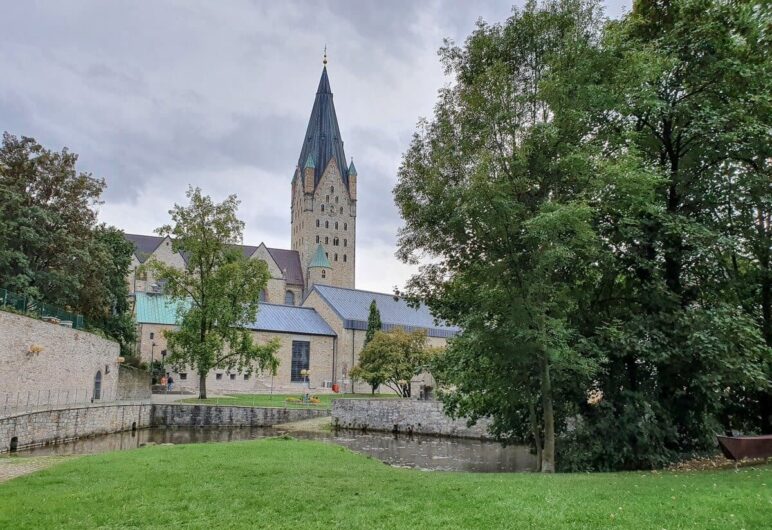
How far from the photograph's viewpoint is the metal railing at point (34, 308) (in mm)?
23016

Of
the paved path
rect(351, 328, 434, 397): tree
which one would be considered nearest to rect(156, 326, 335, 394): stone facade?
rect(351, 328, 434, 397): tree

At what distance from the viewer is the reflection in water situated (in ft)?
62.3

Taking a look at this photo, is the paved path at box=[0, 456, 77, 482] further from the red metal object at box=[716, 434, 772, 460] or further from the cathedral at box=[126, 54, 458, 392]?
the red metal object at box=[716, 434, 772, 460]

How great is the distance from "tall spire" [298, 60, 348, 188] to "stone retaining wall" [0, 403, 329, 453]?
209ft

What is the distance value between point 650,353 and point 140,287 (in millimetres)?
66853

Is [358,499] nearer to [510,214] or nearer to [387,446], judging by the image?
[510,214]

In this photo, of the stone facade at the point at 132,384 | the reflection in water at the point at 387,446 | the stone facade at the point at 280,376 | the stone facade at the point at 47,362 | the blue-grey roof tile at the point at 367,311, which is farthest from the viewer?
the blue-grey roof tile at the point at 367,311

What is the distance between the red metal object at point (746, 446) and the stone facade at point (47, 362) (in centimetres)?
2218

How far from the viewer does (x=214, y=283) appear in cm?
3366

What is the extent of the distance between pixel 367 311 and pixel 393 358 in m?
19.1

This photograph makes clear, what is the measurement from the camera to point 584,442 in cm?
1388

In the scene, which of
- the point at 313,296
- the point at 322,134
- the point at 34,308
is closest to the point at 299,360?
the point at 313,296

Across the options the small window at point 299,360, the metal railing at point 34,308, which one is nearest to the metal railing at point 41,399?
the metal railing at point 34,308

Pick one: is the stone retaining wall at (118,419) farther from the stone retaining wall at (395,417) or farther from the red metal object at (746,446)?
the red metal object at (746,446)
